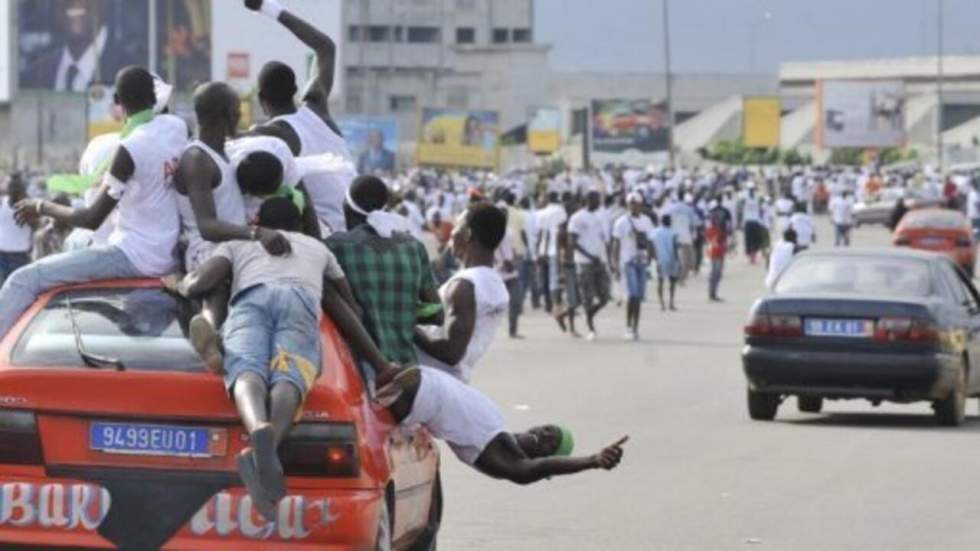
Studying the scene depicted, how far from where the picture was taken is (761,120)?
398 feet

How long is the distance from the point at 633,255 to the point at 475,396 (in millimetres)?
22441

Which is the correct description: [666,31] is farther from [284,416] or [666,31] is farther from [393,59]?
[284,416]

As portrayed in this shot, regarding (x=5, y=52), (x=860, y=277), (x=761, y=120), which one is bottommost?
(x=860, y=277)

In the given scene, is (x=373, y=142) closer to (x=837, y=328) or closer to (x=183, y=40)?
(x=183, y=40)

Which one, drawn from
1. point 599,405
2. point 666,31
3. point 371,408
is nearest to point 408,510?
point 371,408

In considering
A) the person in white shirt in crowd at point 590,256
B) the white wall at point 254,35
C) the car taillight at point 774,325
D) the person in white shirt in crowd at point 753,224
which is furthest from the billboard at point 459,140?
the car taillight at point 774,325

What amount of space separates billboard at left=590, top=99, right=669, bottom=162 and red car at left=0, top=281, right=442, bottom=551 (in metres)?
108

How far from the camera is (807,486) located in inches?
606

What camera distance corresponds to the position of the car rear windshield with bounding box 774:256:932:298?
20281 millimetres

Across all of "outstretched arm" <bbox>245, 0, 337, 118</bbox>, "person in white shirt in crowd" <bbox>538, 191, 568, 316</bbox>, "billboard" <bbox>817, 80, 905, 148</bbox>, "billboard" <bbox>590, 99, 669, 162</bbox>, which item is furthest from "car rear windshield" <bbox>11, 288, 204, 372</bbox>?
"billboard" <bbox>817, 80, 905, 148</bbox>

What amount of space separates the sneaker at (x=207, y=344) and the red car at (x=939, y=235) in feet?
127

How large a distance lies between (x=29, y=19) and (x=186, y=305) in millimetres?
115549

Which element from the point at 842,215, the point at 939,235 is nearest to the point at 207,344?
the point at 939,235

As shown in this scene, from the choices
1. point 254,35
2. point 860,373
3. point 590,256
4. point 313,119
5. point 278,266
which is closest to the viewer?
point 278,266
